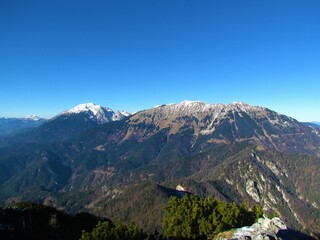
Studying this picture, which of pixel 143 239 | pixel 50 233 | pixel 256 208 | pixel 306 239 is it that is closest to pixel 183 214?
pixel 143 239

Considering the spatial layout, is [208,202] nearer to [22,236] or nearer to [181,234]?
[181,234]

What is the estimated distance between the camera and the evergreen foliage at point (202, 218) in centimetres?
11581

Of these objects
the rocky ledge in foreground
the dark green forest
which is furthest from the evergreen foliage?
the rocky ledge in foreground

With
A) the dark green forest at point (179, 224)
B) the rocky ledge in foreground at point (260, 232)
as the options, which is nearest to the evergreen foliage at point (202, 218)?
the dark green forest at point (179, 224)

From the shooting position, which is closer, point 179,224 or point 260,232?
point 260,232

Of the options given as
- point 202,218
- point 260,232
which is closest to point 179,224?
point 202,218

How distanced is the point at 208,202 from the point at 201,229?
13.6 metres

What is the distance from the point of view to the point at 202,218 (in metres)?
117

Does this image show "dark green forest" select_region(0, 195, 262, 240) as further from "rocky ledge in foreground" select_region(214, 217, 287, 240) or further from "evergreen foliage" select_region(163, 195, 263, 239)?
"rocky ledge in foreground" select_region(214, 217, 287, 240)

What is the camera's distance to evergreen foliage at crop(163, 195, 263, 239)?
116 meters

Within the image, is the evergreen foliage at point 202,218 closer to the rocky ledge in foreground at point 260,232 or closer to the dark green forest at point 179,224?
the dark green forest at point 179,224

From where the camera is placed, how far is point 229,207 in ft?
410

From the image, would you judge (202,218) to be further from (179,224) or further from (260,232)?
(260,232)

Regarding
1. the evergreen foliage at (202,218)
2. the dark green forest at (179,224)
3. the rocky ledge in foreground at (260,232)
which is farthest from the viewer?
the evergreen foliage at (202,218)
